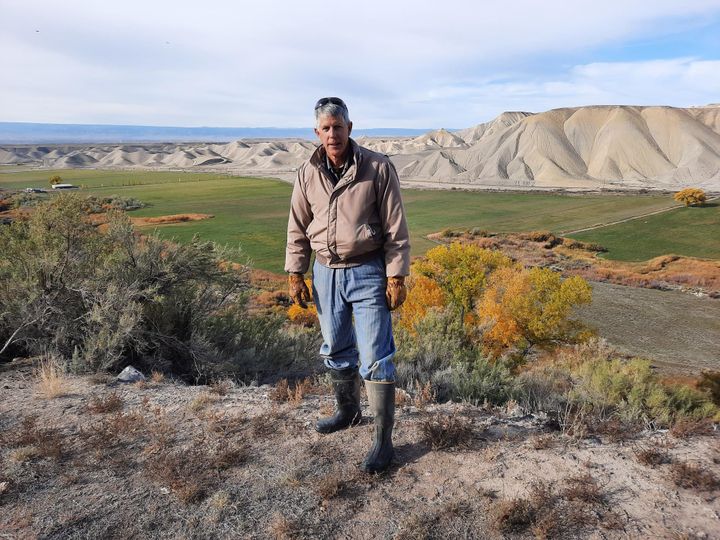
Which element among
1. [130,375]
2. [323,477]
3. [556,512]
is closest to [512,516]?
[556,512]

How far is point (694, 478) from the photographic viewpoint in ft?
10.0

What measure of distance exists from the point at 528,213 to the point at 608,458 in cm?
5637

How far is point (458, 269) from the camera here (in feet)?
68.8

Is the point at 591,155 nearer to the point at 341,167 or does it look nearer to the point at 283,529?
the point at 341,167

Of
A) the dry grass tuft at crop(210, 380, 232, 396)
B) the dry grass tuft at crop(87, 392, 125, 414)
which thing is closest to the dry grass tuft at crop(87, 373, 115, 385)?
the dry grass tuft at crop(87, 392, 125, 414)

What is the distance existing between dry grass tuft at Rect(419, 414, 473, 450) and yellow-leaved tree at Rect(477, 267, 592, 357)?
1541cm

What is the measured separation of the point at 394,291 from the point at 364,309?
10.0 inches

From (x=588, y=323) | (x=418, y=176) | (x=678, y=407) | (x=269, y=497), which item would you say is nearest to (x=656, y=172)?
(x=418, y=176)

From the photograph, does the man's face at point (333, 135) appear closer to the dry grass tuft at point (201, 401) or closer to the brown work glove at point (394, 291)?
the brown work glove at point (394, 291)

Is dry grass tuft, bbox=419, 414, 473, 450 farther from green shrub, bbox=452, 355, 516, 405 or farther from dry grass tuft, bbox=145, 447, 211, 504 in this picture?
dry grass tuft, bbox=145, 447, 211, 504

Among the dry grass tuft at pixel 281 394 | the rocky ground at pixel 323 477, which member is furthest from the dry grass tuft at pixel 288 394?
the rocky ground at pixel 323 477

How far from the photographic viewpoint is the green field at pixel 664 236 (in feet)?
125

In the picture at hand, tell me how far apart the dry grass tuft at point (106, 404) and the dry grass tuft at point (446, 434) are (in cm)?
271

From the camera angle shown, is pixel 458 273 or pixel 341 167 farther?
pixel 458 273
